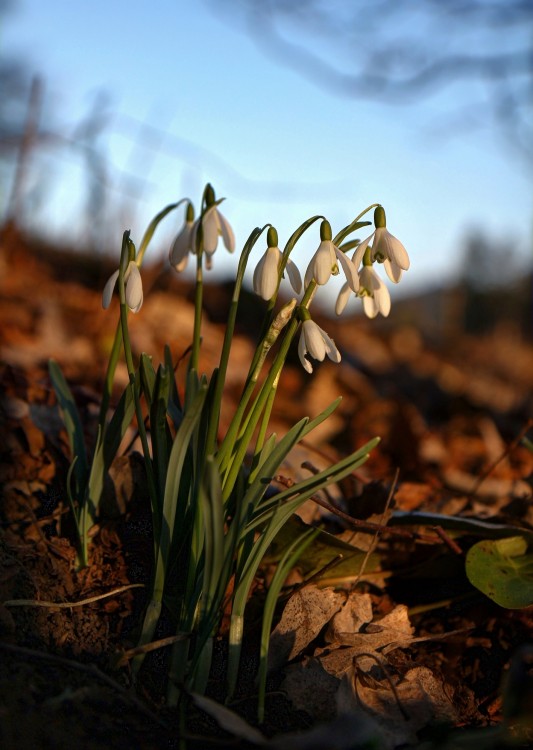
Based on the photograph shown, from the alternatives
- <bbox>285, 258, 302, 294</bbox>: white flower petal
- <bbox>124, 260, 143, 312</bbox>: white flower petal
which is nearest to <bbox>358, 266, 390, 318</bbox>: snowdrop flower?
<bbox>285, 258, 302, 294</bbox>: white flower petal

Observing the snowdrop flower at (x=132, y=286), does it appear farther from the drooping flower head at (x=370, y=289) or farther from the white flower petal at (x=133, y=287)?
the drooping flower head at (x=370, y=289)

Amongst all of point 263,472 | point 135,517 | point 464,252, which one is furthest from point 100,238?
point 464,252

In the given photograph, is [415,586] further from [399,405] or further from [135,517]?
[399,405]

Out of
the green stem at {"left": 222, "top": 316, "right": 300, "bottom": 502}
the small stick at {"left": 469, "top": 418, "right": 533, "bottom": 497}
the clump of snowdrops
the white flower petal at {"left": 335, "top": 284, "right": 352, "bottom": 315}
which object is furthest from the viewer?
the small stick at {"left": 469, "top": 418, "right": 533, "bottom": 497}

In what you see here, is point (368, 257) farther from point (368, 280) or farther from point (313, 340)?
point (313, 340)

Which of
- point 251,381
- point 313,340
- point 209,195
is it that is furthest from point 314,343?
point 209,195

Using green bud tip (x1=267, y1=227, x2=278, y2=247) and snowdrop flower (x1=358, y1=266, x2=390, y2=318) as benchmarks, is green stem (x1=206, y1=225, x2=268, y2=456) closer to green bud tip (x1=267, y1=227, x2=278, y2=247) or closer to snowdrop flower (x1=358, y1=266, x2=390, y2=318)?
green bud tip (x1=267, y1=227, x2=278, y2=247)

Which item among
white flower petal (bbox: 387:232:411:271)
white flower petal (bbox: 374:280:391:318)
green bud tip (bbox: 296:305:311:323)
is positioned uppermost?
white flower petal (bbox: 387:232:411:271)

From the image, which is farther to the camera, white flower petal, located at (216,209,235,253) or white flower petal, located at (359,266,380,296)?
white flower petal, located at (359,266,380,296)
